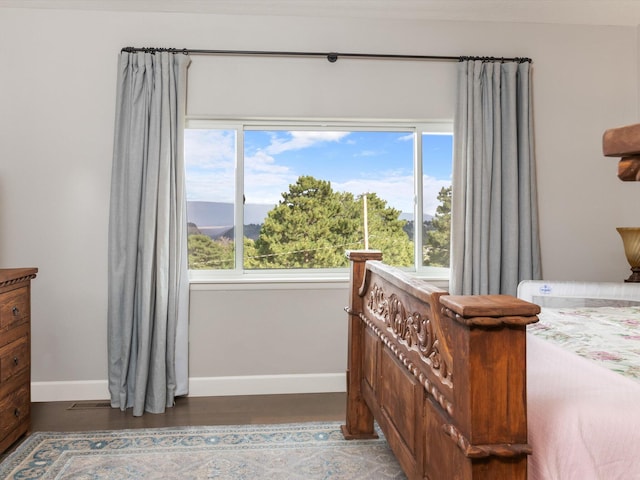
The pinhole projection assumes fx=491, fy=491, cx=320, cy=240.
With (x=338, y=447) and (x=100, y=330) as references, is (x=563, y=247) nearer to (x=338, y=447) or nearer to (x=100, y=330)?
(x=338, y=447)

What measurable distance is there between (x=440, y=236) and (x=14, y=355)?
106 inches

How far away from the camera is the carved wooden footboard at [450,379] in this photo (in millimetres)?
1027

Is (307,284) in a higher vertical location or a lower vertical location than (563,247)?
lower

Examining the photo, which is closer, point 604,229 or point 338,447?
point 338,447

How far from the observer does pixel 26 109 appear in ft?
10.3

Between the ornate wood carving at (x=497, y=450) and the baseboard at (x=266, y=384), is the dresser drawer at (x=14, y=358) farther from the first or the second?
the ornate wood carving at (x=497, y=450)

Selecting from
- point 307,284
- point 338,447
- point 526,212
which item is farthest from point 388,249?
point 338,447

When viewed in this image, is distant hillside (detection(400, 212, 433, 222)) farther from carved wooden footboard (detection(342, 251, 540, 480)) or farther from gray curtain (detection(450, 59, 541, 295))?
carved wooden footboard (detection(342, 251, 540, 480))

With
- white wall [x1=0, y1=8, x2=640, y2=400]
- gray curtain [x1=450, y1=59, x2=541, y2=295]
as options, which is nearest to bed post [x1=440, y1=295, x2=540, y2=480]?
gray curtain [x1=450, y1=59, x2=541, y2=295]

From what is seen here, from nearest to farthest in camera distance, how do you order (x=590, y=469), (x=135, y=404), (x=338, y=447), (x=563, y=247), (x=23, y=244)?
(x=590, y=469)
(x=338, y=447)
(x=135, y=404)
(x=23, y=244)
(x=563, y=247)

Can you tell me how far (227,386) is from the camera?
10.8 feet

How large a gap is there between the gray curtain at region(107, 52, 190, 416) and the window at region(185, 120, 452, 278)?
0.31 m

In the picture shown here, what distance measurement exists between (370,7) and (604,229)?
→ 222 cm

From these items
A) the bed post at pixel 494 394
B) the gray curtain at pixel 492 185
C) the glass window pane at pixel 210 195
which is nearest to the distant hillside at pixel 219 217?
the glass window pane at pixel 210 195
